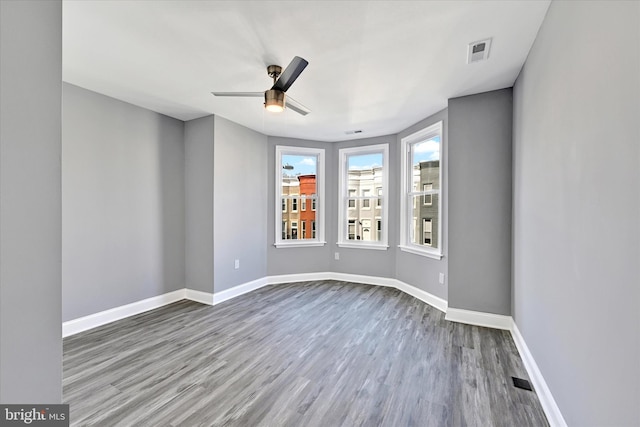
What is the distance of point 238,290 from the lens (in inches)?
168

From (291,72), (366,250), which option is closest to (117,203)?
(291,72)

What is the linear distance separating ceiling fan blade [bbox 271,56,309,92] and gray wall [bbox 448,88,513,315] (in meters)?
2.06

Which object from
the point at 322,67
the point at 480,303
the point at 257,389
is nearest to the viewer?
the point at 257,389

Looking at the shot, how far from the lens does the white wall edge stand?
3.90 meters

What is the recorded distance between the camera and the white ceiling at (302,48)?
1854mm

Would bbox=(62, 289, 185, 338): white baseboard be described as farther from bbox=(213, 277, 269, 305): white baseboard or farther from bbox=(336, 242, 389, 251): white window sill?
bbox=(336, 242, 389, 251): white window sill

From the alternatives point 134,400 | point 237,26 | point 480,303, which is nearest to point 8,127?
point 237,26

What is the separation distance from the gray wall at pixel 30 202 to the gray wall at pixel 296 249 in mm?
4019

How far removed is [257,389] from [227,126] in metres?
3.36

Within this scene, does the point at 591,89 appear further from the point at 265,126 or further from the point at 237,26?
the point at 265,126

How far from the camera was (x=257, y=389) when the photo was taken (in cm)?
206

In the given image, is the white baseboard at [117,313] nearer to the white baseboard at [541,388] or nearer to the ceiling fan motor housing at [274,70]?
the ceiling fan motor housing at [274,70]

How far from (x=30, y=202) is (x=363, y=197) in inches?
179
